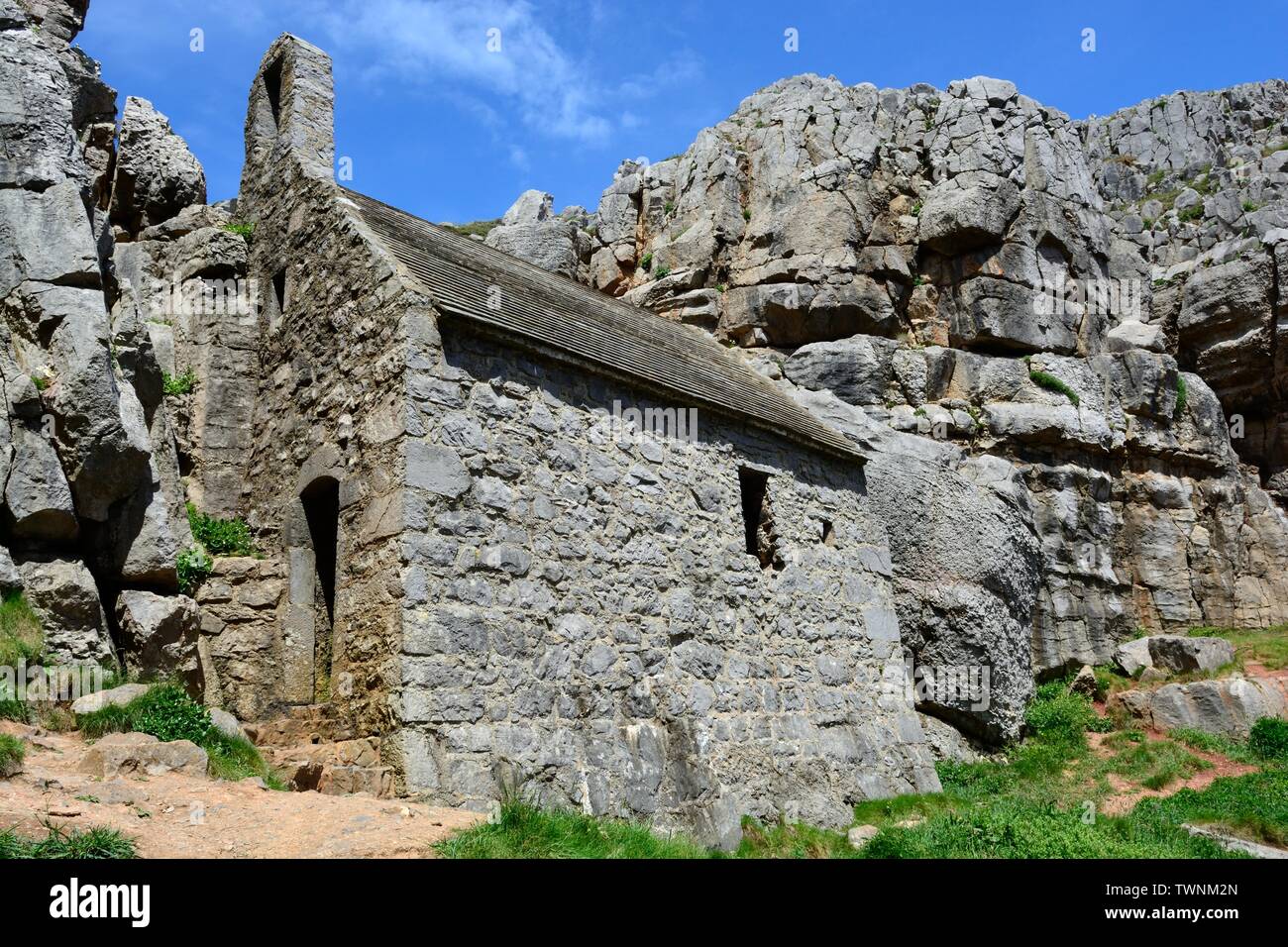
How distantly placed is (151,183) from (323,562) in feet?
22.4

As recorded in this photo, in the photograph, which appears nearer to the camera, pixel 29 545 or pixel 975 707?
pixel 29 545

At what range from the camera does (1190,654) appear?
18547mm

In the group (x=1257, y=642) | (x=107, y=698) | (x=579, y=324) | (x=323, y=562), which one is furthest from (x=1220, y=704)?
(x=107, y=698)

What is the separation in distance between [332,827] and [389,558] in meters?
2.82

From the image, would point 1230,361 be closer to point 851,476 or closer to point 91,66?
point 851,476

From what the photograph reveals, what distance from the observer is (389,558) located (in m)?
8.90

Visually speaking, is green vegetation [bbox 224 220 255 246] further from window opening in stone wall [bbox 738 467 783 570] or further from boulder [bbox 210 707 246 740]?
window opening in stone wall [bbox 738 467 783 570]

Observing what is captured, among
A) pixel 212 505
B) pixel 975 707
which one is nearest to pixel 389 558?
pixel 212 505

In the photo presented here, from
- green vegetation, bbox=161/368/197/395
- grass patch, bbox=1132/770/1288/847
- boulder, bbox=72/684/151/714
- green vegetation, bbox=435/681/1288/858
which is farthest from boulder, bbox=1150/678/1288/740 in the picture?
green vegetation, bbox=161/368/197/395

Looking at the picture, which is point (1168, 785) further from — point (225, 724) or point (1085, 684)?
point (225, 724)

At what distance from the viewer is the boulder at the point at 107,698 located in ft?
25.6

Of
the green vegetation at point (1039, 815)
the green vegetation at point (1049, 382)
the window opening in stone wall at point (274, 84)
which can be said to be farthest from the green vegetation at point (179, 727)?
the green vegetation at point (1049, 382)
